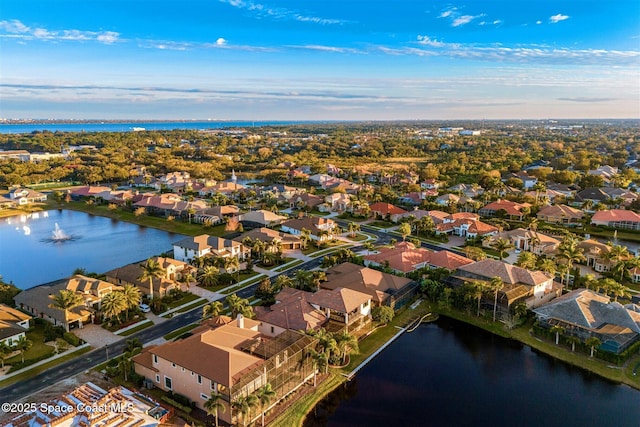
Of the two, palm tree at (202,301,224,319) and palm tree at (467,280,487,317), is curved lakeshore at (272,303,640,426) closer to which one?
palm tree at (467,280,487,317)

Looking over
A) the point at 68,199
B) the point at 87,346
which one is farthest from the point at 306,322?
the point at 68,199

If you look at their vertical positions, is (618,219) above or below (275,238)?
above

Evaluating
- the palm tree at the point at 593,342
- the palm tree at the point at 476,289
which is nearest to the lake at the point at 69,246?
the palm tree at the point at 476,289

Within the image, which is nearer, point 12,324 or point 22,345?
point 22,345

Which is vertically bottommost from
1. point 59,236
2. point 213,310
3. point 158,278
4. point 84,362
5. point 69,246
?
point 69,246

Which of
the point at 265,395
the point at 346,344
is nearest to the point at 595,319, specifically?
the point at 346,344

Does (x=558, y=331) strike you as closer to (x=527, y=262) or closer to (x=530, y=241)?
(x=527, y=262)

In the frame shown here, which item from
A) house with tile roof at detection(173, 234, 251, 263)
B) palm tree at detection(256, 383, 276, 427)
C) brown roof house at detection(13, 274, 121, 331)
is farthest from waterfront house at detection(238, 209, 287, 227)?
palm tree at detection(256, 383, 276, 427)
